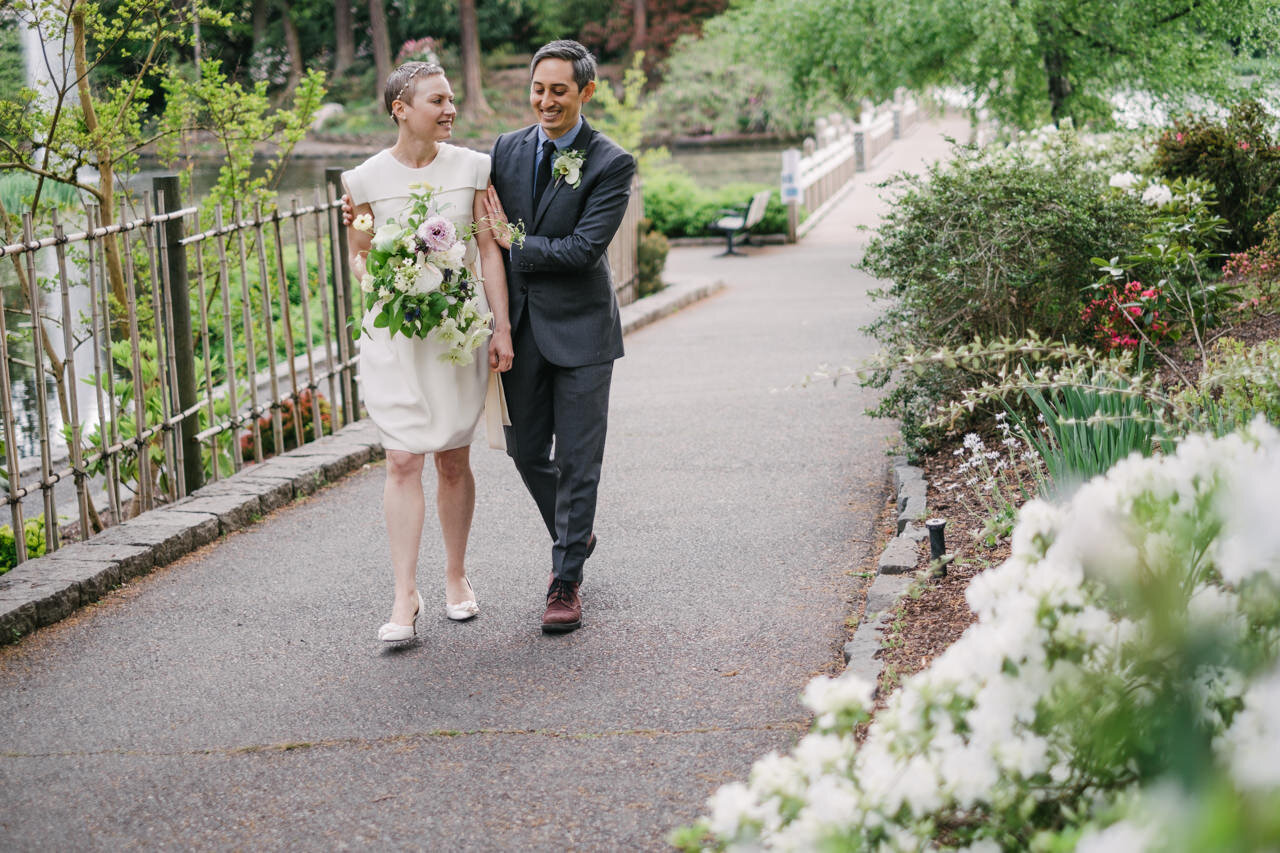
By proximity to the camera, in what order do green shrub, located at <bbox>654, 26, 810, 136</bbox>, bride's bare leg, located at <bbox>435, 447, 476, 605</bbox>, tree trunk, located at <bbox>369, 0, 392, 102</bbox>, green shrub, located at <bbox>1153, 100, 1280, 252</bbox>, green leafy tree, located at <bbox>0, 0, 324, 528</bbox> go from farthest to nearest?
tree trunk, located at <bbox>369, 0, 392, 102</bbox> < green shrub, located at <bbox>654, 26, 810, 136</bbox> < green shrub, located at <bbox>1153, 100, 1280, 252</bbox> < green leafy tree, located at <bbox>0, 0, 324, 528</bbox> < bride's bare leg, located at <bbox>435, 447, 476, 605</bbox>

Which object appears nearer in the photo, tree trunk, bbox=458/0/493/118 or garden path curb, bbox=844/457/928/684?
garden path curb, bbox=844/457/928/684

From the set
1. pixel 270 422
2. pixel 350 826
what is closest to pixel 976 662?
pixel 350 826

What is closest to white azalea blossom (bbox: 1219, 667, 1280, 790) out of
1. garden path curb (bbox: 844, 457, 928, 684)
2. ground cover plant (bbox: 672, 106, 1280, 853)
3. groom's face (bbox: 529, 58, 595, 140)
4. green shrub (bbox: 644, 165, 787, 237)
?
ground cover plant (bbox: 672, 106, 1280, 853)

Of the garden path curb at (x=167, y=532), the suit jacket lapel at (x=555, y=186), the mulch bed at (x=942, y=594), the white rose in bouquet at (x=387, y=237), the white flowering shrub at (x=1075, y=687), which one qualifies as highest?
the suit jacket lapel at (x=555, y=186)

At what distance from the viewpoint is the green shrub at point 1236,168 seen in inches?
360

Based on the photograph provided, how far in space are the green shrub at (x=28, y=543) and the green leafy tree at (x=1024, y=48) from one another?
34.7ft

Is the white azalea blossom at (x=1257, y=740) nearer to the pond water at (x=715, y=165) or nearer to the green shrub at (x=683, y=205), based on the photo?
the green shrub at (x=683, y=205)

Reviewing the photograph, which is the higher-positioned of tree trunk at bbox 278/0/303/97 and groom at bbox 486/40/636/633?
tree trunk at bbox 278/0/303/97

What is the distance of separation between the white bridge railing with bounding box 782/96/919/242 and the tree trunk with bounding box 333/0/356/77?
19369 mm

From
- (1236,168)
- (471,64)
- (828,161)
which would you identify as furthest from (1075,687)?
(471,64)

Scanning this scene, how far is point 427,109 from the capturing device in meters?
4.57

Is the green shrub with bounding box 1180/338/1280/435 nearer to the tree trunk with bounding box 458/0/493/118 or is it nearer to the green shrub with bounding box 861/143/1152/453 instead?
the green shrub with bounding box 861/143/1152/453

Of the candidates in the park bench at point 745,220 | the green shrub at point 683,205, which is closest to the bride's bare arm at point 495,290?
the park bench at point 745,220

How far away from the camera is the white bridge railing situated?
69.4 feet
